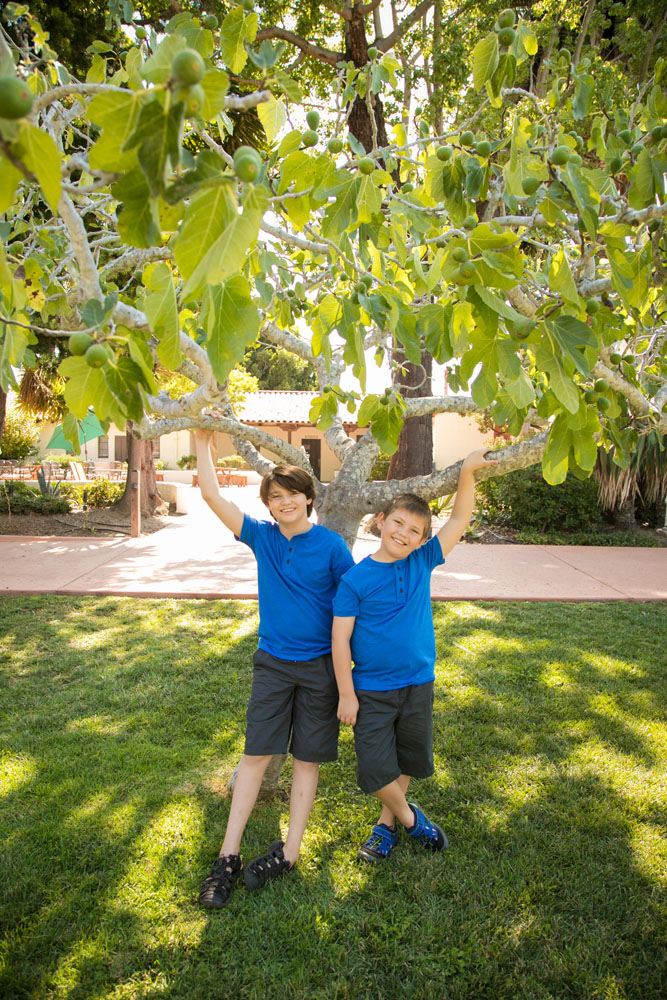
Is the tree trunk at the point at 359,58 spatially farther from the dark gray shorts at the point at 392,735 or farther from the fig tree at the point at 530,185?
the dark gray shorts at the point at 392,735

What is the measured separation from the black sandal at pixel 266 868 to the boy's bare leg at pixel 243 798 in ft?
0.29

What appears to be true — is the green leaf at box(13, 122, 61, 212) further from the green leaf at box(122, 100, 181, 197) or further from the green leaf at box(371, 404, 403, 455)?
the green leaf at box(371, 404, 403, 455)

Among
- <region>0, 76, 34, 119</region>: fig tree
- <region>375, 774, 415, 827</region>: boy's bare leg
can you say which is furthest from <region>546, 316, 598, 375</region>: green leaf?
<region>375, 774, 415, 827</region>: boy's bare leg

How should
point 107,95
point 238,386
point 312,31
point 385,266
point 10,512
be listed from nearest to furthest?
1. point 107,95
2. point 385,266
3. point 312,31
4. point 10,512
5. point 238,386

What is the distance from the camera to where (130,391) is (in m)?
1.23

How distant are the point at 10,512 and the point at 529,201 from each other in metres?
12.8

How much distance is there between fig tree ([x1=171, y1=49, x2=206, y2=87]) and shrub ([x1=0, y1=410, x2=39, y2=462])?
23383 mm

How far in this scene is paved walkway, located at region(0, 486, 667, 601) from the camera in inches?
285

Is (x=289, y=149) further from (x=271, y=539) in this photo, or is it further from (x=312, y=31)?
(x=312, y=31)

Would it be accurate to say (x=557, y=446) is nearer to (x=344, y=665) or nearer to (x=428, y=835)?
(x=344, y=665)

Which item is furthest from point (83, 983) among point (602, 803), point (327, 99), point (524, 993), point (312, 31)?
point (327, 99)

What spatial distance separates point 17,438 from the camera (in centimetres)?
2262

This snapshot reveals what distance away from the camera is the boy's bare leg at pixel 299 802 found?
2572mm

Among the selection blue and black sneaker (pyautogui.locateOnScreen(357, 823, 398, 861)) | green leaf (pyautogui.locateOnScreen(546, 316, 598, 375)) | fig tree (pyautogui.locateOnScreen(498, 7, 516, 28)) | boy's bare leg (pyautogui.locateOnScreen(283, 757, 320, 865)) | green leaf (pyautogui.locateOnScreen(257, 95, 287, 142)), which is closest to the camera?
green leaf (pyautogui.locateOnScreen(546, 316, 598, 375))
